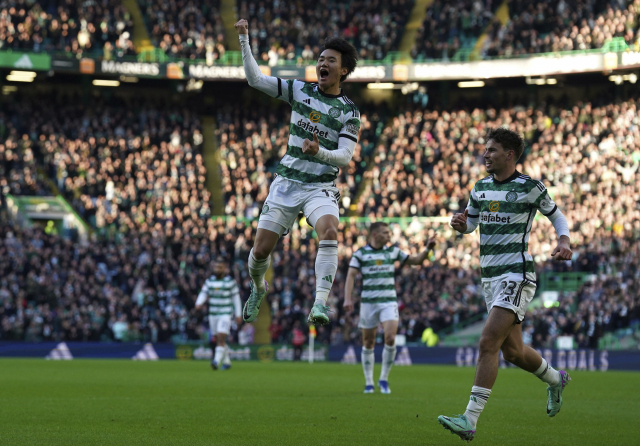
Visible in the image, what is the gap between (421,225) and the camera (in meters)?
36.4

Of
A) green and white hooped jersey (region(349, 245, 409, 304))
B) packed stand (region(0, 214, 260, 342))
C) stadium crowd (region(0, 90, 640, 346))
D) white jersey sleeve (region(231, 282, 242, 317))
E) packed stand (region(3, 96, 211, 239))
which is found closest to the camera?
green and white hooped jersey (region(349, 245, 409, 304))

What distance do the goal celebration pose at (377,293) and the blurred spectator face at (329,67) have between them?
20.9 ft

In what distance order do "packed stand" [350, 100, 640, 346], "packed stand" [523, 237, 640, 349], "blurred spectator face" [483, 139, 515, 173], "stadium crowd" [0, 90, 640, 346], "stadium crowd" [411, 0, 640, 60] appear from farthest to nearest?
"stadium crowd" [411, 0, 640, 60] → "packed stand" [350, 100, 640, 346] → "stadium crowd" [0, 90, 640, 346] → "packed stand" [523, 237, 640, 349] → "blurred spectator face" [483, 139, 515, 173]

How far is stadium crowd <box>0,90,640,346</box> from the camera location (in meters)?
31.5

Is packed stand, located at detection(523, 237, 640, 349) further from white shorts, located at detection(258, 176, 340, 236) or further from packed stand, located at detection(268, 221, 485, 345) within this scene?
white shorts, located at detection(258, 176, 340, 236)

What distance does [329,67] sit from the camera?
8.84 metres

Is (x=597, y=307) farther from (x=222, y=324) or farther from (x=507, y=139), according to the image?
(x=507, y=139)

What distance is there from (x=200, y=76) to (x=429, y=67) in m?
10.8

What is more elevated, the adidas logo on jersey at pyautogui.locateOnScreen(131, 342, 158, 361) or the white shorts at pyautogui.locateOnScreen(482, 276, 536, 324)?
the white shorts at pyautogui.locateOnScreen(482, 276, 536, 324)

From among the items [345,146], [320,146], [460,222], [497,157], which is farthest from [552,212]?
[320,146]

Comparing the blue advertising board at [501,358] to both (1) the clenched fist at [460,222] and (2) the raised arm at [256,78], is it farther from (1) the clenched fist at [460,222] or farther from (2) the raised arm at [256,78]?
(2) the raised arm at [256,78]

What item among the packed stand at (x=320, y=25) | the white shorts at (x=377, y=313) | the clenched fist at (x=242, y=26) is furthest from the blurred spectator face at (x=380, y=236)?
the packed stand at (x=320, y=25)

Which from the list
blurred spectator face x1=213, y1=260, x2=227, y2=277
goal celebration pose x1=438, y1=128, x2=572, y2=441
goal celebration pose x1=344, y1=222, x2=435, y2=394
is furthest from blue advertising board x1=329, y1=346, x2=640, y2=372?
goal celebration pose x1=438, y1=128, x2=572, y2=441

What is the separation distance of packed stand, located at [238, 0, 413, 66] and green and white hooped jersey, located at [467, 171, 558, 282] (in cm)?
3426
